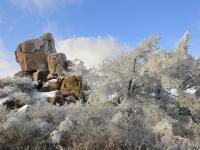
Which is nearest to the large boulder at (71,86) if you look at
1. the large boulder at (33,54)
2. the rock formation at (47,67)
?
the rock formation at (47,67)

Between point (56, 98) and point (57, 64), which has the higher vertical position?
point (57, 64)

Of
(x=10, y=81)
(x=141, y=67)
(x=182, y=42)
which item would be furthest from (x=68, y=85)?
(x=182, y=42)

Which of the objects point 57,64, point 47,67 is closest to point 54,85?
point 57,64

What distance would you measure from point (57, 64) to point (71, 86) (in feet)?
18.4

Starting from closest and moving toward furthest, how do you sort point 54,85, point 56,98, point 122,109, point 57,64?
point 122,109 < point 56,98 < point 54,85 < point 57,64

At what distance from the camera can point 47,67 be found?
86.4ft

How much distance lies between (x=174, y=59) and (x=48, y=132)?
23.5 feet

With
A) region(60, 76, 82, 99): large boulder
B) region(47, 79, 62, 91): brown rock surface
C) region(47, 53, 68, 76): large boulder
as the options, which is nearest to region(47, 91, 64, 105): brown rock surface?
region(60, 76, 82, 99): large boulder

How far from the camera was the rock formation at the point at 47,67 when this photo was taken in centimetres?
1888

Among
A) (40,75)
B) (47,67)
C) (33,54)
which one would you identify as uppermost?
(33,54)

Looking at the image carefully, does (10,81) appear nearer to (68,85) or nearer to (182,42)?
(68,85)

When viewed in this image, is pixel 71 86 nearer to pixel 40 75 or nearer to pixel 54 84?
pixel 54 84

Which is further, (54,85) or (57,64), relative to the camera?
(57,64)

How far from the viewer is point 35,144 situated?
10.1 metres
